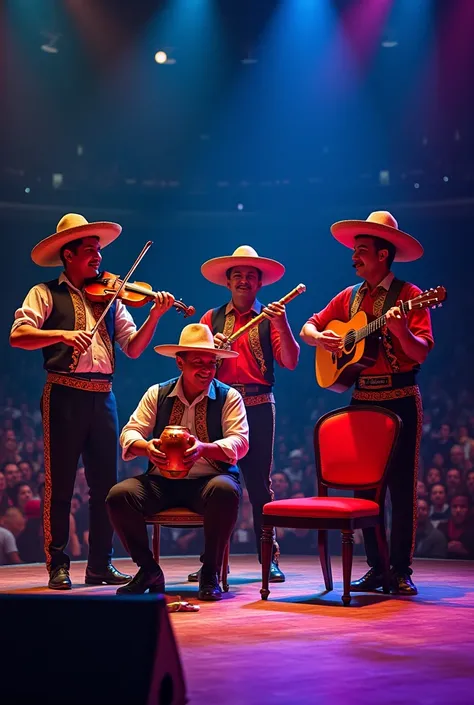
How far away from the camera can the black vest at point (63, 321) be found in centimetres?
481

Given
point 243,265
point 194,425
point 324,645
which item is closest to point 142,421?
point 194,425

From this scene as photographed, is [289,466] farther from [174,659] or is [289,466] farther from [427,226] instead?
[174,659]

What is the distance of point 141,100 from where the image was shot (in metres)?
8.30

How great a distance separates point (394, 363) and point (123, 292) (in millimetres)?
1377

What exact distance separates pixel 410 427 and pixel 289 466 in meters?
3.12

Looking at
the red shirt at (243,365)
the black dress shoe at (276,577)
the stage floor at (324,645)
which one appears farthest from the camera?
the red shirt at (243,365)

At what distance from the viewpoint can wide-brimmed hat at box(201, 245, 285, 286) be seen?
5.36 m

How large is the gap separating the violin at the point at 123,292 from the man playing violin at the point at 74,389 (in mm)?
51

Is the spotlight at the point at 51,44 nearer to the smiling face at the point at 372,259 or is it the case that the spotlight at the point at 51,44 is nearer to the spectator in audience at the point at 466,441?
the smiling face at the point at 372,259

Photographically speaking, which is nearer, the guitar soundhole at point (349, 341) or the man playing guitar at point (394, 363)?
the man playing guitar at point (394, 363)

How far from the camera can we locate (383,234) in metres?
4.79

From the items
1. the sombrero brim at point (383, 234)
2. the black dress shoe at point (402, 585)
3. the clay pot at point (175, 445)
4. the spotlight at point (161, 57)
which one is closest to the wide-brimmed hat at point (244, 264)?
the sombrero brim at point (383, 234)

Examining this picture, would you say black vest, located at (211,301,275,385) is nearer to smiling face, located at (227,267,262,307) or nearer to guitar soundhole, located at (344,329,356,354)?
smiling face, located at (227,267,262,307)

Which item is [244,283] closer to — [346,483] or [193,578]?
[346,483]
